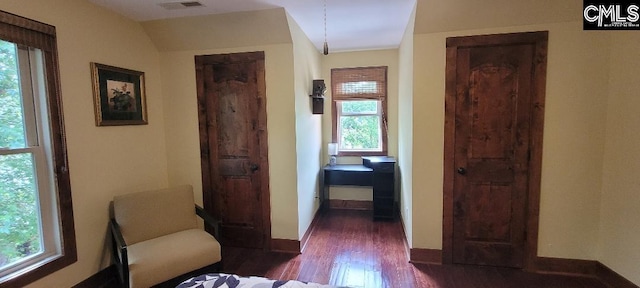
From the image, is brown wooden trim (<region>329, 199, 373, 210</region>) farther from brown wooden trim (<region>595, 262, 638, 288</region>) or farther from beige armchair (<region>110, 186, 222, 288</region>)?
brown wooden trim (<region>595, 262, 638, 288</region>)

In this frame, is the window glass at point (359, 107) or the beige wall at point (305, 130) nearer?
the beige wall at point (305, 130)

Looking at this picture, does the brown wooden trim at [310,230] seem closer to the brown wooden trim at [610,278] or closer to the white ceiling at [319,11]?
the white ceiling at [319,11]

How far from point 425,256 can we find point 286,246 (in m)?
1.41

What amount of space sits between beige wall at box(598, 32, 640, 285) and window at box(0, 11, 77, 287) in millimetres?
4277

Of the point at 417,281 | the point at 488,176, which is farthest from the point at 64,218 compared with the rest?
the point at 488,176

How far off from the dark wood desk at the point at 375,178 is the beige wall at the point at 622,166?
1.99 metres

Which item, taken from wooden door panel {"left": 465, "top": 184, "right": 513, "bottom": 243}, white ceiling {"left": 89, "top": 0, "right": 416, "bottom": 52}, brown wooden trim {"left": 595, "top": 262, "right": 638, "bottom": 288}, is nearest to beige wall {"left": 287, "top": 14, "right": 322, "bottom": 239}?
white ceiling {"left": 89, "top": 0, "right": 416, "bottom": 52}

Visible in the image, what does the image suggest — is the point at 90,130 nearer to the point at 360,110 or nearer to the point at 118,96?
the point at 118,96

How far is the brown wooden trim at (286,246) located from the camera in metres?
2.92

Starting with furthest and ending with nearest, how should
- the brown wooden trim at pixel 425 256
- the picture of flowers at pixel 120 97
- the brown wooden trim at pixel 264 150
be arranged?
the brown wooden trim at pixel 264 150
the brown wooden trim at pixel 425 256
the picture of flowers at pixel 120 97

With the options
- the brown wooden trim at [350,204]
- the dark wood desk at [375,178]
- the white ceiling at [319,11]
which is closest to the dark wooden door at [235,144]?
the white ceiling at [319,11]

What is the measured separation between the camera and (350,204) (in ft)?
14.1

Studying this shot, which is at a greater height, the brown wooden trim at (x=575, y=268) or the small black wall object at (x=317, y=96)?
the small black wall object at (x=317, y=96)

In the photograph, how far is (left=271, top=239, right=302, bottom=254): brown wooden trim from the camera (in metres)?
2.92
